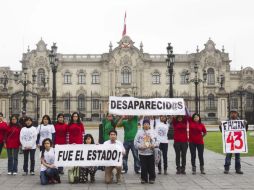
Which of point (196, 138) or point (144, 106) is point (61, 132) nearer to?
point (144, 106)

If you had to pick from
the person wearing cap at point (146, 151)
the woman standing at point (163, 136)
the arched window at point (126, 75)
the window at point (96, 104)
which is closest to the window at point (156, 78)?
the arched window at point (126, 75)

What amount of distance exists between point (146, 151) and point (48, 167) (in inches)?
108

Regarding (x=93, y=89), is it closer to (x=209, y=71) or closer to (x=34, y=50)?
(x=34, y=50)

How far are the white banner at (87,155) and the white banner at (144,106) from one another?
148cm

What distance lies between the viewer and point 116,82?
69750mm

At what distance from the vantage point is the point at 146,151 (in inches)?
483

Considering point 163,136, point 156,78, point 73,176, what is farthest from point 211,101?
point 73,176

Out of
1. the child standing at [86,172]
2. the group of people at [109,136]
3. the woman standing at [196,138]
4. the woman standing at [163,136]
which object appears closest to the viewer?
the child standing at [86,172]

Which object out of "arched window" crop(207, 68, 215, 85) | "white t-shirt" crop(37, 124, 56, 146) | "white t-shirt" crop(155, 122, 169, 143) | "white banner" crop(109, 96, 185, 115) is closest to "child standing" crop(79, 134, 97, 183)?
"white banner" crop(109, 96, 185, 115)

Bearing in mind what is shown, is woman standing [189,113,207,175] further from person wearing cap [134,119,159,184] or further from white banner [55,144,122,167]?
white banner [55,144,122,167]

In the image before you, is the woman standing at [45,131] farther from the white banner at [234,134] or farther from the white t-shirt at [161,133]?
the white banner at [234,134]

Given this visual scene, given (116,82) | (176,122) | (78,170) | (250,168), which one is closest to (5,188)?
(78,170)

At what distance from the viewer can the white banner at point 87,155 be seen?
41.4 ft

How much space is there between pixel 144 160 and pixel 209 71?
60067mm
